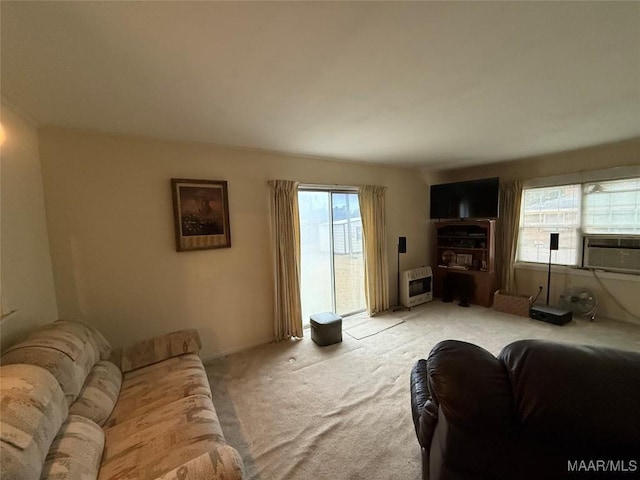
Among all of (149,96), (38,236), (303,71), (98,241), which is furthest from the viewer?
(98,241)

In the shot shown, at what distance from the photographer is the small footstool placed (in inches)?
121

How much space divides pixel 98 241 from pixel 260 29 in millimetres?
2252

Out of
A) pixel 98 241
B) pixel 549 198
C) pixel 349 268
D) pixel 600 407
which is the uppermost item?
pixel 549 198

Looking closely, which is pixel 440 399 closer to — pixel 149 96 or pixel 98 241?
pixel 149 96

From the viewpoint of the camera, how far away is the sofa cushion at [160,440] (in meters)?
1.18

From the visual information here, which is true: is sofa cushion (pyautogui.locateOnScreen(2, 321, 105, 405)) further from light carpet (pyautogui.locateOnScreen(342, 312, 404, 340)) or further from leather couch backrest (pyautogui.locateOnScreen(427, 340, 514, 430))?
light carpet (pyautogui.locateOnScreen(342, 312, 404, 340))

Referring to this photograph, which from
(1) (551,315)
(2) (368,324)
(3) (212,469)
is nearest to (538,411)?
(3) (212,469)

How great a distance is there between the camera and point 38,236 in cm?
Answer: 198

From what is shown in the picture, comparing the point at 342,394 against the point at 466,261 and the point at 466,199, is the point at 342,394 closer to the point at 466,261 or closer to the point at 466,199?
the point at 466,261

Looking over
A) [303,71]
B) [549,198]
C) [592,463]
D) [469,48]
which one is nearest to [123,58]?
[303,71]

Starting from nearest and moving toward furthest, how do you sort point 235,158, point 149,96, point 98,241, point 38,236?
point 149,96 < point 38,236 < point 98,241 < point 235,158

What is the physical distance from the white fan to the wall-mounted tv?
1431mm

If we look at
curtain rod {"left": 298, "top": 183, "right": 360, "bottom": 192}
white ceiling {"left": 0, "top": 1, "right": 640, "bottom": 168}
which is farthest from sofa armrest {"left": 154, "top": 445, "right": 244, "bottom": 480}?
curtain rod {"left": 298, "top": 183, "right": 360, "bottom": 192}

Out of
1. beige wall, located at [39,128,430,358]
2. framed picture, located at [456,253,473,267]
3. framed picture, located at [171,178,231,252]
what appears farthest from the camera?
framed picture, located at [456,253,473,267]
